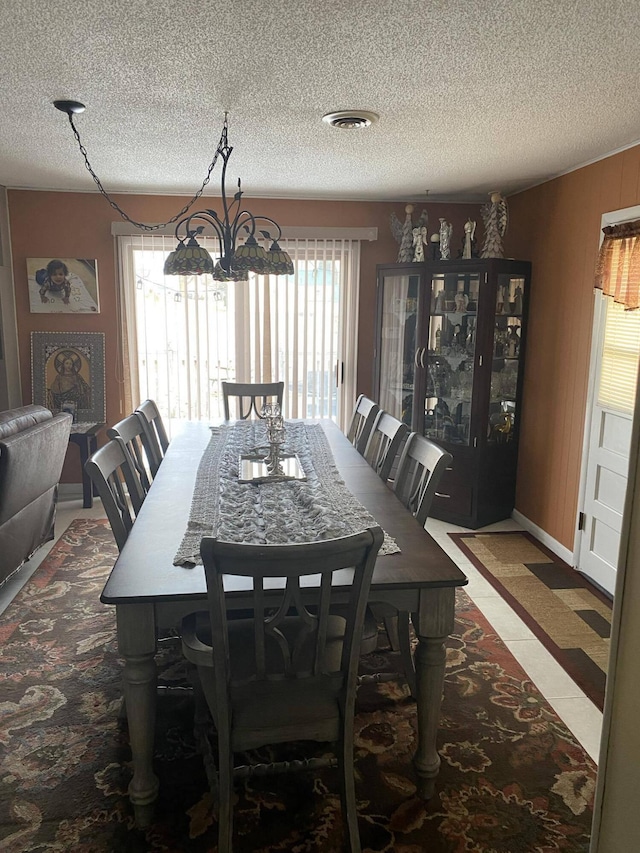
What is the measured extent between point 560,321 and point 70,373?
372 centimetres

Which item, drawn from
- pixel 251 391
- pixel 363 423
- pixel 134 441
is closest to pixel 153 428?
pixel 134 441

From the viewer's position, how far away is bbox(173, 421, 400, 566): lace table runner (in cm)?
203

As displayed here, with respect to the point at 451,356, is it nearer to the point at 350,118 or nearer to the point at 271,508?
the point at 350,118

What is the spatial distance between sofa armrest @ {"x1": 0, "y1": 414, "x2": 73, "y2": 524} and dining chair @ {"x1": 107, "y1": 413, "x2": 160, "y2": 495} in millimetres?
497

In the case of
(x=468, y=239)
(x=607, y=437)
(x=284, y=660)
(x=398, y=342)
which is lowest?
(x=284, y=660)

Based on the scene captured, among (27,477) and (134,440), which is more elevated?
(134,440)

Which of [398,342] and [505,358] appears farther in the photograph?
[398,342]

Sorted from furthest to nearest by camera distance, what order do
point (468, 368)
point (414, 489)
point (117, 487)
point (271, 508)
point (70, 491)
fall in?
1. point (70, 491)
2. point (468, 368)
3. point (414, 489)
4. point (117, 487)
5. point (271, 508)

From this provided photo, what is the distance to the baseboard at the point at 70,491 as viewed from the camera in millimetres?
5157

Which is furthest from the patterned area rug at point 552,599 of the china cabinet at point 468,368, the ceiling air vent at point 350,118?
the ceiling air vent at point 350,118

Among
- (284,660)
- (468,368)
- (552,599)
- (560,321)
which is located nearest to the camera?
(284,660)

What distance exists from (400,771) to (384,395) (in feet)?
11.0

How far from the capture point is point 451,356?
4.62 m

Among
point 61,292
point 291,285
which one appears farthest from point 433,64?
point 61,292
